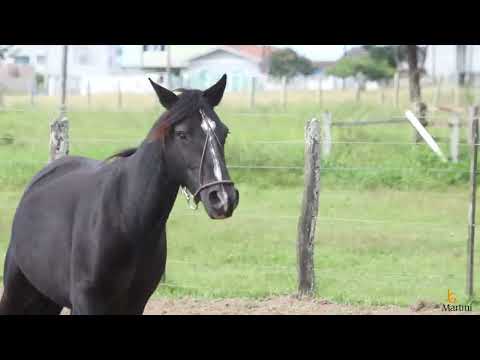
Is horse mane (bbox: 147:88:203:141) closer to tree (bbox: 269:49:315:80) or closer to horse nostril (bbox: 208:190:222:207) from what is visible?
horse nostril (bbox: 208:190:222:207)

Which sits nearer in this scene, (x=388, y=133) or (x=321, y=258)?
(x=321, y=258)

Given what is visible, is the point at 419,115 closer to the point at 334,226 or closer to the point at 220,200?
the point at 334,226

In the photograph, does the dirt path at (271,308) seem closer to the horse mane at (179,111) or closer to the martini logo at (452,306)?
the martini logo at (452,306)

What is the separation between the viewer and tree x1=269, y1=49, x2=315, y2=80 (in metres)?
45.8

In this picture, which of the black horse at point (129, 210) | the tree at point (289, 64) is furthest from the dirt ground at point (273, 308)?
the tree at point (289, 64)

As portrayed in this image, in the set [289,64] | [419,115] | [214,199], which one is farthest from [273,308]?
[289,64]

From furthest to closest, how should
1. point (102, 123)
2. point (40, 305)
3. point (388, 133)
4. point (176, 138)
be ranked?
1. point (102, 123)
2. point (388, 133)
3. point (40, 305)
4. point (176, 138)

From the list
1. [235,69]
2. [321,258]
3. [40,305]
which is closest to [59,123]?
[40,305]

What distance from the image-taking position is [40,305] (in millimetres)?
5406

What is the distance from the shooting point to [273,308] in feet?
25.0

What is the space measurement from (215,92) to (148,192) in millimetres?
622

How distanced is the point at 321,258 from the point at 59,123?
3.50 meters

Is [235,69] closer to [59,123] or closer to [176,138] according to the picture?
[59,123]

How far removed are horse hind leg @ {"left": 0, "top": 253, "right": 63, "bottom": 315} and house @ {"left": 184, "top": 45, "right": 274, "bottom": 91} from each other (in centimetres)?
4147
